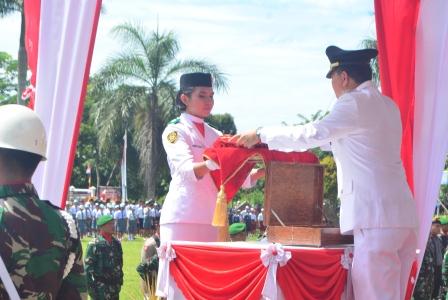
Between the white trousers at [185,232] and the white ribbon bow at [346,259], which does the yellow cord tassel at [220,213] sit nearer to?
the white trousers at [185,232]

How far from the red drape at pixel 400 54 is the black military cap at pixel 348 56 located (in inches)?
23.3

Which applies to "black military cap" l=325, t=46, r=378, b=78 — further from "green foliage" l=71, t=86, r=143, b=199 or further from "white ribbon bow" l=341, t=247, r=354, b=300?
"green foliage" l=71, t=86, r=143, b=199

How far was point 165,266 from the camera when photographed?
16.0 ft

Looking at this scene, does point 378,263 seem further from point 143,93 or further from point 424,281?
point 143,93

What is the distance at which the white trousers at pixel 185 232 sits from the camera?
16.8 feet

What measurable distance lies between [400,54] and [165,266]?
2231 mm

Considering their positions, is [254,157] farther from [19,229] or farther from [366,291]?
[19,229]

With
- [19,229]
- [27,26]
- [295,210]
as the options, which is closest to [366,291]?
[295,210]

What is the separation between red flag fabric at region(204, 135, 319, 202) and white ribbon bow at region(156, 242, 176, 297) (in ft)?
1.74

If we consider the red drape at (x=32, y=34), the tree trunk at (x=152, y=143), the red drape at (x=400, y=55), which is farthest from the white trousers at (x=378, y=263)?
the tree trunk at (x=152, y=143)

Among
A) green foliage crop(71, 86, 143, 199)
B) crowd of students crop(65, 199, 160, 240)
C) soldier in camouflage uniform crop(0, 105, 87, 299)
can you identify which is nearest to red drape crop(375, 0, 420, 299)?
soldier in camouflage uniform crop(0, 105, 87, 299)

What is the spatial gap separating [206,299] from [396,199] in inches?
54.2

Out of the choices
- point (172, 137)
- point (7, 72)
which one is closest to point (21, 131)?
point (172, 137)

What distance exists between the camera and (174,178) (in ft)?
17.2
